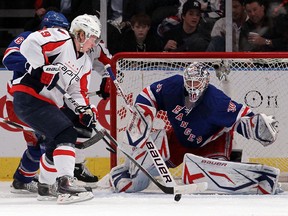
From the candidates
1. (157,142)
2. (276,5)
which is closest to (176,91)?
(157,142)

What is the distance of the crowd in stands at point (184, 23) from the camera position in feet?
24.2

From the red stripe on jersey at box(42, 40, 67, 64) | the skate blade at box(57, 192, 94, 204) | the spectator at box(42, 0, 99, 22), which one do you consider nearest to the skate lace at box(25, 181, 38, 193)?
the skate blade at box(57, 192, 94, 204)

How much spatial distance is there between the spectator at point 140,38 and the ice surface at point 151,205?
1.59 m

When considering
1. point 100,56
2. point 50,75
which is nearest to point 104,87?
point 100,56

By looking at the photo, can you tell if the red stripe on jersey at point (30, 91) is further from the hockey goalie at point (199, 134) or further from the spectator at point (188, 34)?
the spectator at point (188, 34)

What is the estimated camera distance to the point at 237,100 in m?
6.65

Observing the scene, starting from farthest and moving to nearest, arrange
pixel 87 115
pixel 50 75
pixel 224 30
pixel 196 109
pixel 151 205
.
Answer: pixel 224 30, pixel 196 109, pixel 87 115, pixel 50 75, pixel 151 205

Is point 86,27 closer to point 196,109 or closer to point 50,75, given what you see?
point 50,75

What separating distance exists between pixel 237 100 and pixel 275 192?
2.78 ft

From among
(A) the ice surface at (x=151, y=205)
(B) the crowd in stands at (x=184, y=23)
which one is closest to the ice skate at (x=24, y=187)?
(A) the ice surface at (x=151, y=205)

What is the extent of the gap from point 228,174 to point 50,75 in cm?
119

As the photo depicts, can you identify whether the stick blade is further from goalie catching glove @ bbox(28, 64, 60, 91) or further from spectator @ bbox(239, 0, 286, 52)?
spectator @ bbox(239, 0, 286, 52)

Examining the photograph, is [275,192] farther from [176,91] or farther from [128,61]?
[128,61]

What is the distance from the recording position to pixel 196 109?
6.05 meters
